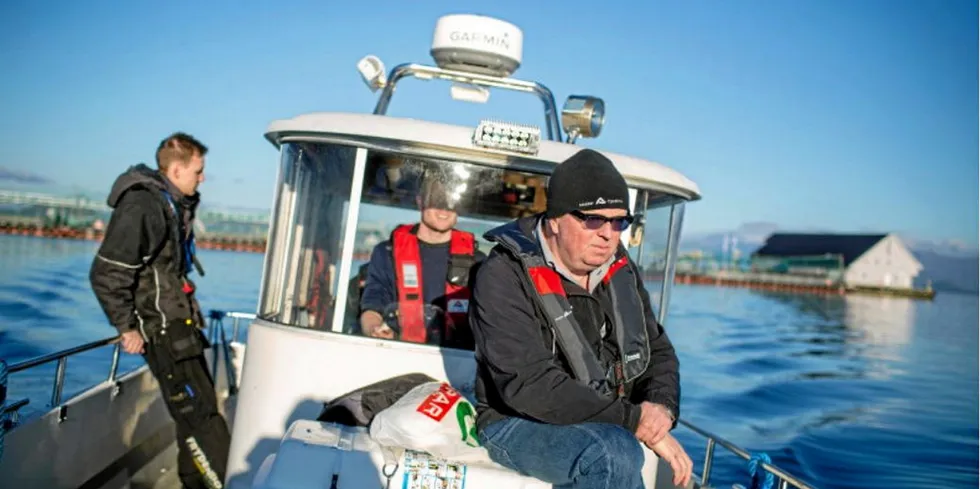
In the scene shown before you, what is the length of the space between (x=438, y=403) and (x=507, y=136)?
3.65ft

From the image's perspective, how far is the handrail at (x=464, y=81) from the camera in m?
4.45

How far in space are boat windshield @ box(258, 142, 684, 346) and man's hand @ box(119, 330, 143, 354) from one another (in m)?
0.58

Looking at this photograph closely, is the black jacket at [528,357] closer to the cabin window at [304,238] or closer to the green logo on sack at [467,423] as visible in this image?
the green logo on sack at [467,423]

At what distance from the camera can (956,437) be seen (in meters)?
14.8

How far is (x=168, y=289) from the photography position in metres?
3.98

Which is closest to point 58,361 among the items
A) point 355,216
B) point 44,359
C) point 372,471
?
point 44,359

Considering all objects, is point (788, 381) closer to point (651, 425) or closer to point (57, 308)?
point (57, 308)

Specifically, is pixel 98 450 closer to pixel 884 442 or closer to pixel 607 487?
pixel 607 487

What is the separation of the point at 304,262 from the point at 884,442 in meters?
13.0

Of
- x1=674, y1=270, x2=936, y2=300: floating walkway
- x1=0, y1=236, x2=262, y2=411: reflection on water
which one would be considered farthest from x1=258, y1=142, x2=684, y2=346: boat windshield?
x1=674, y1=270, x2=936, y2=300: floating walkway

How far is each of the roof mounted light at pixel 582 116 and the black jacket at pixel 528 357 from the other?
1.23 metres

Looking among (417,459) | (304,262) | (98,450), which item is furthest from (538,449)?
(98,450)

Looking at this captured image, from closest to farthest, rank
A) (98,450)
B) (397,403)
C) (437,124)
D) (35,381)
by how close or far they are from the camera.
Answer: (397,403) → (437,124) → (98,450) → (35,381)

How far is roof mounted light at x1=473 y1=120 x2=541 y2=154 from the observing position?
336 centimetres
